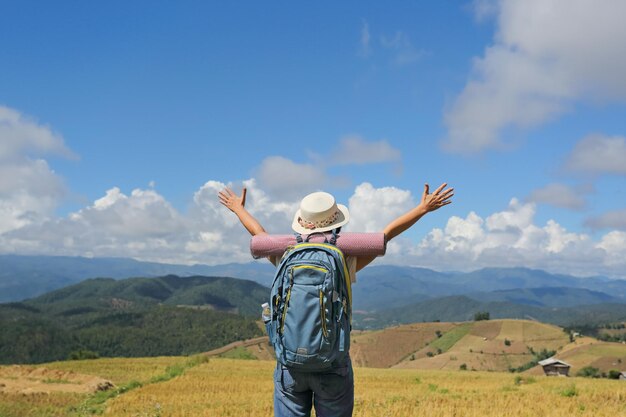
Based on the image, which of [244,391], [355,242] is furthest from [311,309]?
[244,391]

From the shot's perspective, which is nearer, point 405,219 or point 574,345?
point 405,219

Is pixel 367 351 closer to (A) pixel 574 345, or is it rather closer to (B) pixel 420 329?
(B) pixel 420 329

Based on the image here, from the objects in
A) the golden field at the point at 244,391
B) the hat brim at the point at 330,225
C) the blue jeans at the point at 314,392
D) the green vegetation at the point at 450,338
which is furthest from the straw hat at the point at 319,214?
the green vegetation at the point at 450,338

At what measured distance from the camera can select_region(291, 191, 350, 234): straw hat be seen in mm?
4637

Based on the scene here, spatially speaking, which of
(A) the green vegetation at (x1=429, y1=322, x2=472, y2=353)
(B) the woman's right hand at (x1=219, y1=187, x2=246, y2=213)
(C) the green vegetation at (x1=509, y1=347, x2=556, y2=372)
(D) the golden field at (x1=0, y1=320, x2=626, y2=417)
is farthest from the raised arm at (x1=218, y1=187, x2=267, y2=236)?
(A) the green vegetation at (x1=429, y1=322, x2=472, y2=353)

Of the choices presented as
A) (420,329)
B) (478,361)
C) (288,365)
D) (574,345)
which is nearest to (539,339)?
(574,345)

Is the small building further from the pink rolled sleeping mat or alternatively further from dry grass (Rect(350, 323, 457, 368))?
dry grass (Rect(350, 323, 457, 368))

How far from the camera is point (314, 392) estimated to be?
14.4ft

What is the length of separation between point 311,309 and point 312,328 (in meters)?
0.15

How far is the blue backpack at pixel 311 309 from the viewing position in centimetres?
406

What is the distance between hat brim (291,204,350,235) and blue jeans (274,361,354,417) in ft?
3.92

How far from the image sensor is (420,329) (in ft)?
632

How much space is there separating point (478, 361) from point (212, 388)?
133 meters

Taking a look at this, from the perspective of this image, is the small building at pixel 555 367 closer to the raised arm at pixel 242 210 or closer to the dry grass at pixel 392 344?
the raised arm at pixel 242 210
